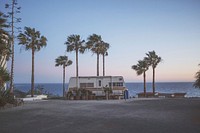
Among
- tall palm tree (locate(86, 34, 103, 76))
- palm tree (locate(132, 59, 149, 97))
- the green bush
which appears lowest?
the green bush

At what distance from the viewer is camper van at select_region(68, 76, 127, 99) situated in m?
35.7

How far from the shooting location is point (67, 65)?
2071 inches

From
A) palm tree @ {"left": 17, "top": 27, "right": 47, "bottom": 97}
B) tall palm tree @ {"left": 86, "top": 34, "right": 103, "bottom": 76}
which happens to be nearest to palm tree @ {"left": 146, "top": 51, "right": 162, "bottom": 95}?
tall palm tree @ {"left": 86, "top": 34, "right": 103, "bottom": 76}

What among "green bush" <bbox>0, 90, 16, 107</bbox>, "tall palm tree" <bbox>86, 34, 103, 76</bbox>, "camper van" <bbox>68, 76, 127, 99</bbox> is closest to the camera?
"green bush" <bbox>0, 90, 16, 107</bbox>

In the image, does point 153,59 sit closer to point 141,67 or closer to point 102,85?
point 141,67

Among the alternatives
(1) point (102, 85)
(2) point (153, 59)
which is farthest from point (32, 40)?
(2) point (153, 59)

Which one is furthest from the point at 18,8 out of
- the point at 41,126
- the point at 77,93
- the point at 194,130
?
the point at 194,130

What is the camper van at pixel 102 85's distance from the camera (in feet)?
117

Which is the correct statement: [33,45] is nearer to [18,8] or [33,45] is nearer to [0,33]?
[18,8]

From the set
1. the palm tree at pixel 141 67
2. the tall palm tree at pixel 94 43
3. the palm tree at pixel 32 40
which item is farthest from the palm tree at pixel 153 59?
the palm tree at pixel 32 40

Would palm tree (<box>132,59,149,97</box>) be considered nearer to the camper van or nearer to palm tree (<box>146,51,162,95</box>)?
palm tree (<box>146,51,162,95</box>)

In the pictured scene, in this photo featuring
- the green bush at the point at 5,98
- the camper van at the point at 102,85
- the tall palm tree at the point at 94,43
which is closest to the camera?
the green bush at the point at 5,98

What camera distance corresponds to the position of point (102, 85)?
35.9m

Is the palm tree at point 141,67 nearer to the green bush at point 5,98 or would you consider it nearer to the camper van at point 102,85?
the camper van at point 102,85
